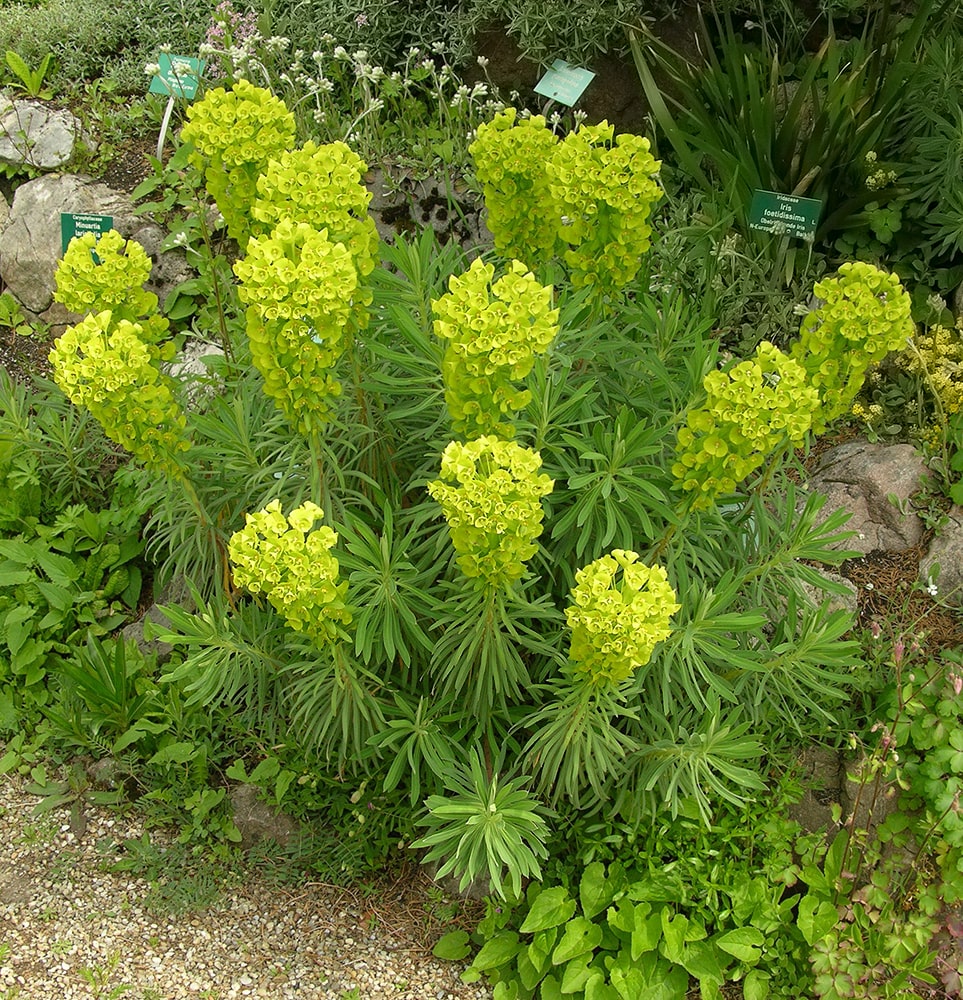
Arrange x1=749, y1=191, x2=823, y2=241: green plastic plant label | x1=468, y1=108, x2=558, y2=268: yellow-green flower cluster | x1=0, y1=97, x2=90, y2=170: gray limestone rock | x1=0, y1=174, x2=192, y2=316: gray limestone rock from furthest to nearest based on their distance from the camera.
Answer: x1=0, y1=97, x2=90, y2=170: gray limestone rock
x1=0, y1=174, x2=192, y2=316: gray limestone rock
x1=749, y1=191, x2=823, y2=241: green plastic plant label
x1=468, y1=108, x2=558, y2=268: yellow-green flower cluster

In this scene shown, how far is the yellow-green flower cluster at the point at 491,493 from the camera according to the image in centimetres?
184

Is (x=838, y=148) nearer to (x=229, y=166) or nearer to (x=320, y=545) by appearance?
(x=229, y=166)

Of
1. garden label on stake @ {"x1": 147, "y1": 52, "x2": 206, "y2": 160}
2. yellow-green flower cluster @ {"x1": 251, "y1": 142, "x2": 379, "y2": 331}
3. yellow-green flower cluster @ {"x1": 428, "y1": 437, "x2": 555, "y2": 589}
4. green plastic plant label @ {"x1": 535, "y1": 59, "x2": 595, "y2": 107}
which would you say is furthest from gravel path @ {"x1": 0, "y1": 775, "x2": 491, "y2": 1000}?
green plastic plant label @ {"x1": 535, "y1": 59, "x2": 595, "y2": 107}

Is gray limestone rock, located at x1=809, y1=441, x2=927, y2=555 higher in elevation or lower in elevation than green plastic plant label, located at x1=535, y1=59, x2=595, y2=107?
lower

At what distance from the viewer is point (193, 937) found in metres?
2.79

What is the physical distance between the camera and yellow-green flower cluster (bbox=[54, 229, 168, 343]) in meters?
2.57

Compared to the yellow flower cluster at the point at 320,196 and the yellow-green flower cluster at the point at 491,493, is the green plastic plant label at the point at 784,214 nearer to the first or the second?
the yellow flower cluster at the point at 320,196

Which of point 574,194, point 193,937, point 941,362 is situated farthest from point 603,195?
point 193,937

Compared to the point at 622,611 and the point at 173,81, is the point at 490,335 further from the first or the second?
the point at 173,81

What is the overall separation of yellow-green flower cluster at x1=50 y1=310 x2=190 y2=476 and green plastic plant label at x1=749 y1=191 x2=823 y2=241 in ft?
7.22

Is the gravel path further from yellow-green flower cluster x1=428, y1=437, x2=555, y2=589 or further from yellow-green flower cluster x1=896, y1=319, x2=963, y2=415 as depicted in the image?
yellow-green flower cluster x1=896, y1=319, x2=963, y2=415

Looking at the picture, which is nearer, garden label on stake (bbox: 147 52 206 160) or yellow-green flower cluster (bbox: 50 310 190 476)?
yellow-green flower cluster (bbox: 50 310 190 476)

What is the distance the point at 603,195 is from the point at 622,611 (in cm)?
97

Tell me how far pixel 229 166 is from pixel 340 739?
5.24 feet
